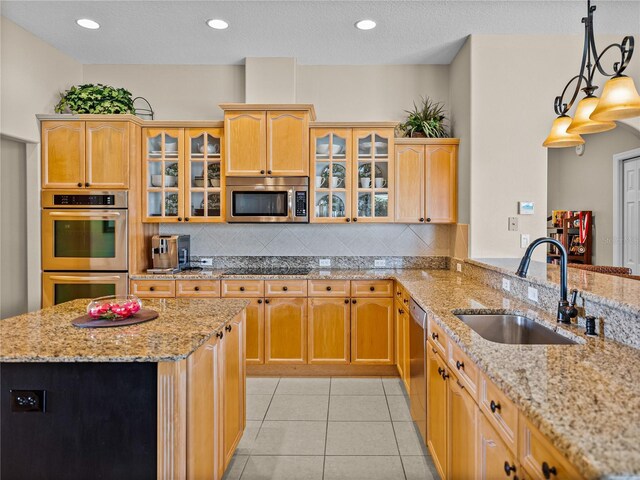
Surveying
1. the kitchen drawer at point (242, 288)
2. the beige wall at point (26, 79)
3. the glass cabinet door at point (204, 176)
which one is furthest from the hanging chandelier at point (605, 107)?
the beige wall at point (26, 79)

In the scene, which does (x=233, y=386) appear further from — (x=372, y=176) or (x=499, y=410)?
(x=372, y=176)

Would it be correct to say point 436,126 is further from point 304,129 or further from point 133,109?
point 133,109

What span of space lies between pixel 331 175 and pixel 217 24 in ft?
5.16

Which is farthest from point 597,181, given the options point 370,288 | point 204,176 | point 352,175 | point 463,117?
point 204,176

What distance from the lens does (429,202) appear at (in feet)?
12.7

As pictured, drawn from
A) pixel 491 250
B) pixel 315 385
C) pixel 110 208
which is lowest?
pixel 315 385

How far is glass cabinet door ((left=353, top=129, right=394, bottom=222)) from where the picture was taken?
3.83 meters

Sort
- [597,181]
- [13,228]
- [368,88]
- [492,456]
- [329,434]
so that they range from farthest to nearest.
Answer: [597,181] < [368,88] < [13,228] < [329,434] < [492,456]

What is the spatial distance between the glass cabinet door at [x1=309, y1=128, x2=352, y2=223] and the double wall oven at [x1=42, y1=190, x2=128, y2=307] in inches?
67.8

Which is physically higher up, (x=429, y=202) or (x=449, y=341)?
(x=429, y=202)

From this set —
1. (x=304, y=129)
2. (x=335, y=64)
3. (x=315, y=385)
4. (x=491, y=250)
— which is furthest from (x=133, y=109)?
(x=491, y=250)

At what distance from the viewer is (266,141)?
3.75 m

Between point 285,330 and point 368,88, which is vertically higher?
point 368,88

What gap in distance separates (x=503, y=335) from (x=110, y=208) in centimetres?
327
